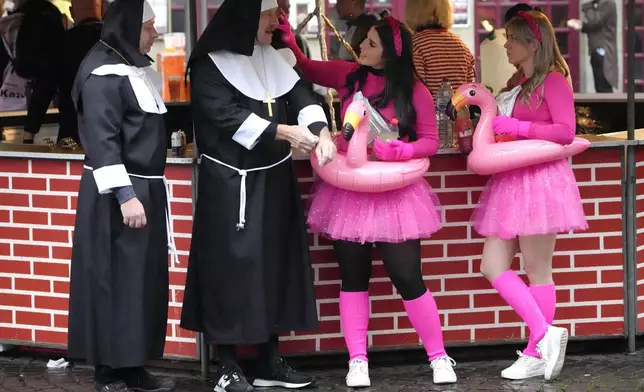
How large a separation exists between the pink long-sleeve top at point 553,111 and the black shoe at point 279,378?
1671 millimetres

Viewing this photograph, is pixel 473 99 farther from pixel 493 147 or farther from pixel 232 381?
pixel 232 381

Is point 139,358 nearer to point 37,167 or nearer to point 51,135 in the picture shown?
point 37,167

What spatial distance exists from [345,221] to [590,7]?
9.83 m

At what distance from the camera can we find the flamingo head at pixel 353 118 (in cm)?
635

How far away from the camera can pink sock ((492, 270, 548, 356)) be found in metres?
6.71

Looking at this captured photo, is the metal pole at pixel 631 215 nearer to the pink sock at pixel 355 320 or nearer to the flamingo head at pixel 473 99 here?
the flamingo head at pixel 473 99

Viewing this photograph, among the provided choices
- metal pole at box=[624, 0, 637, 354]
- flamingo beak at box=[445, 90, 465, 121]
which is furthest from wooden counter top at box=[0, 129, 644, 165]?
flamingo beak at box=[445, 90, 465, 121]

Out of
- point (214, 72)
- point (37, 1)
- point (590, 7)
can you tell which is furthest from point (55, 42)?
point (590, 7)

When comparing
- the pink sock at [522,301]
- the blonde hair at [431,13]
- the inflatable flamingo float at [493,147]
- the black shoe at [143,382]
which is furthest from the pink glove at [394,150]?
the blonde hair at [431,13]

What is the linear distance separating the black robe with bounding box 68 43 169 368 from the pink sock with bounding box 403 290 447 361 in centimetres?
129

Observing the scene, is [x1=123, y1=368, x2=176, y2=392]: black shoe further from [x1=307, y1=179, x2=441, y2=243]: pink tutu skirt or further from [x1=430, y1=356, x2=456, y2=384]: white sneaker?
[x1=430, y1=356, x2=456, y2=384]: white sneaker

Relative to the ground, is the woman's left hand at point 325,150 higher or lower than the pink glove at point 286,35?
lower

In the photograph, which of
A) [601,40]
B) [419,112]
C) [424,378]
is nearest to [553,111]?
[419,112]

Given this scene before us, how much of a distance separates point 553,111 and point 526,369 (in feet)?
4.42
